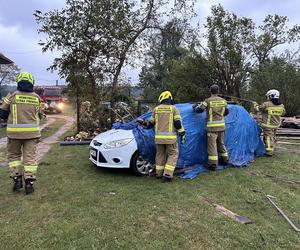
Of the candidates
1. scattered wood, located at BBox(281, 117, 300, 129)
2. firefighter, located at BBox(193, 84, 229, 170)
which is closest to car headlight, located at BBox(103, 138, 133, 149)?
firefighter, located at BBox(193, 84, 229, 170)

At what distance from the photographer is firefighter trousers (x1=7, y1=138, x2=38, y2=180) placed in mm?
5148

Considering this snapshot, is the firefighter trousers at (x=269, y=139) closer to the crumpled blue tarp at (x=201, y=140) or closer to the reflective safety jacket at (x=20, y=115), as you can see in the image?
the crumpled blue tarp at (x=201, y=140)

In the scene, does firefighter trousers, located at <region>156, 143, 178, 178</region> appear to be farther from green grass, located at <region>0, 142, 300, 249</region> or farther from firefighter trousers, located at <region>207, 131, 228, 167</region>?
firefighter trousers, located at <region>207, 131, 228, 167</region>

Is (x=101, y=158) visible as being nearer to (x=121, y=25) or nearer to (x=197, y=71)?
(x=121, y=25)

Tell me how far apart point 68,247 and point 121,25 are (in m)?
9.75

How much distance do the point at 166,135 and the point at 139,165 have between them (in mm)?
858

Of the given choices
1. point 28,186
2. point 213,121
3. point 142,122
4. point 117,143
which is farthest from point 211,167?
point 28,186

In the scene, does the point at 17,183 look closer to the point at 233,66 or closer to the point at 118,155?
the point at 118,155

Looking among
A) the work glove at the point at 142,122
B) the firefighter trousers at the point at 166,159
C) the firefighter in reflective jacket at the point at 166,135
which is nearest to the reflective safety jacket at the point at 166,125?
the firefighter in reflective jacket at the point at 166,135

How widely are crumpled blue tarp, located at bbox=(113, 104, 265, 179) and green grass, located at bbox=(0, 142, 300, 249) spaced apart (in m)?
0.49

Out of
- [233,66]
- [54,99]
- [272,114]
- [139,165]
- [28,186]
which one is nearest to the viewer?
[28,186]

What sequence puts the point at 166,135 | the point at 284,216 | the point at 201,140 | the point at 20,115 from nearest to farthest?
the point at 284,216
the point at 20,115
the point at 166,135
the point at 201,140

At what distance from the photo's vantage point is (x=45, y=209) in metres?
4.53

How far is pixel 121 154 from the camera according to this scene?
6125mm
